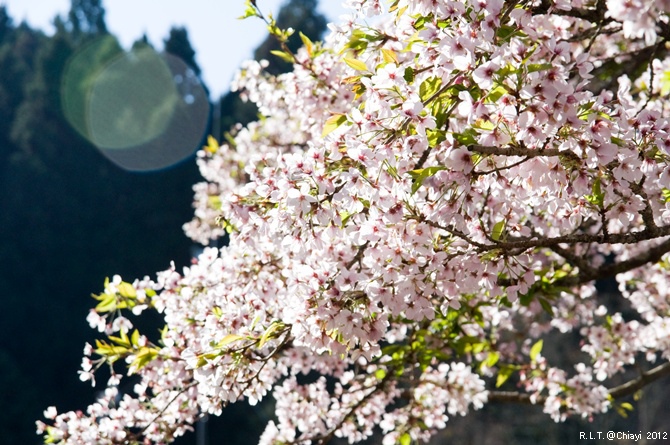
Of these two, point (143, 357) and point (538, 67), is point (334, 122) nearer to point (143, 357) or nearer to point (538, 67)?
point (538, 67)

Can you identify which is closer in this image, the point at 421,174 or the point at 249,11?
the point at 421,174

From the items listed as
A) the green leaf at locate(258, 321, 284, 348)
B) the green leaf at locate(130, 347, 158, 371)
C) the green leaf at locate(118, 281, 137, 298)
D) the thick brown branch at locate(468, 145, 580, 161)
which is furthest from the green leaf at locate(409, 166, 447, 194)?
the green leaf at locate(118, 281, 137, 298)

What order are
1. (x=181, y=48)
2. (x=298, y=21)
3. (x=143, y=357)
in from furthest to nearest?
(x=298, y=21), (x=181, y=48), (x=143, y=357)

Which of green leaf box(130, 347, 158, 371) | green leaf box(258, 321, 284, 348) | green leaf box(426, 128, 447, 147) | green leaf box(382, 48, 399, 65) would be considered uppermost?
green leaf box(382, 48, 399, 65)

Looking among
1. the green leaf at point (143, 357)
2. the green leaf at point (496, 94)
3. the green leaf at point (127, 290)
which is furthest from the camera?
the green leaf at point (127, 290)

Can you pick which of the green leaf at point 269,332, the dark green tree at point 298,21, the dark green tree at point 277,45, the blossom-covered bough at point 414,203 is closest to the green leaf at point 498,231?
the blossom-covered bough at point 414,203

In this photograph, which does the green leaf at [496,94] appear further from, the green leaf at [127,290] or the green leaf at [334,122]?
the green leaf at [127,290]

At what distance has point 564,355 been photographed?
12.6 m

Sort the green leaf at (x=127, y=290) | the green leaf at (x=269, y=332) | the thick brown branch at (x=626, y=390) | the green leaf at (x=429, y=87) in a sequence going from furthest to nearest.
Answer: the thick brown branch at (x=626, y=390), the green leaf at (x=127, y=290), the green leaf at (x=269, y=332), the green leaf at (x=429, y=87)

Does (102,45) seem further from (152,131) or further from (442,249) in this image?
(442,249)

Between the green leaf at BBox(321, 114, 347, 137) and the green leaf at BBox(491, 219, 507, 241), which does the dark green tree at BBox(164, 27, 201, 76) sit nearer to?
the green leaf at BBox(321, 114, 347, 137)

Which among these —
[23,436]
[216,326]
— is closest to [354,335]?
[216,326]

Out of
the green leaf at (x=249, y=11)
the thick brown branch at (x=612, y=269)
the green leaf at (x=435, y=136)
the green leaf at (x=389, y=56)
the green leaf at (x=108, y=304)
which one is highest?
the green leaf at (x=249, y=11)

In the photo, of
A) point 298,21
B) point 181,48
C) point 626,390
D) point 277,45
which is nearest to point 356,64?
point 626,390
